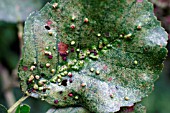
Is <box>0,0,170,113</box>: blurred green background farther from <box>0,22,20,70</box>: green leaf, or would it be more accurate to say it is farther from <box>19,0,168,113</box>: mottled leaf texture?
<box>19,0,168,113</box>: mottled leaf texture

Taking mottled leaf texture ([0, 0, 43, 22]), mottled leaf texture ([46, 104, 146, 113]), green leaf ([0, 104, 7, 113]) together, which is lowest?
mottled leaf texture ([46, 104, 146, 113])

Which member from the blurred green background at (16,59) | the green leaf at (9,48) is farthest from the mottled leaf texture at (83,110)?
the green leaf at (9,48)

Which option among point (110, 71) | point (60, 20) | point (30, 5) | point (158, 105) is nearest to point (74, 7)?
point (60, 20)

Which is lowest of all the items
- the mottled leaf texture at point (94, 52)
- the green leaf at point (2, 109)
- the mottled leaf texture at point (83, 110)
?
the mottled leaf texture at point (83, 110)

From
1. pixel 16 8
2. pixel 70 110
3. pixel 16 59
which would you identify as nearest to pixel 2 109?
pixel 70 110

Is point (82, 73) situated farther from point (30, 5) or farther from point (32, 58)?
point (30, 5)

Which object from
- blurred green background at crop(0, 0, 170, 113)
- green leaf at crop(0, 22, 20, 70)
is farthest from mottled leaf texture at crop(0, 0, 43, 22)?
green leaf at crop(0, 22, 20, 70)

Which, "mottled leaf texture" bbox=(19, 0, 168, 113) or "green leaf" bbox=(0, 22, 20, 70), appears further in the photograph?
"green leaf" bbox=(0, 22, 20, 70)

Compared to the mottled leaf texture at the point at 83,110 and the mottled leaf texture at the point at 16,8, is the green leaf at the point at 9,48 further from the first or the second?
the mottled leaf texture at the point at 83,110
